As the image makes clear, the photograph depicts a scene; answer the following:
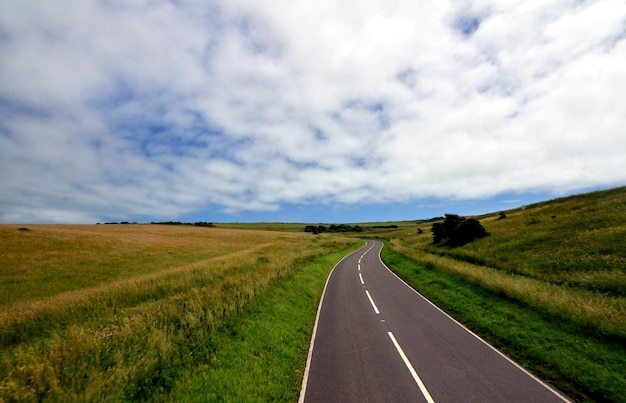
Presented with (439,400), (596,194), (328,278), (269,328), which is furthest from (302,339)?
(596,194)

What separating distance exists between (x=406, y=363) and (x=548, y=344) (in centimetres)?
522

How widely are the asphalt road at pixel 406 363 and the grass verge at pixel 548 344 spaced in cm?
66

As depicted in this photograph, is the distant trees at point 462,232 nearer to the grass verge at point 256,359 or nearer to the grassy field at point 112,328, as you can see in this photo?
the grassy field at point 112,328

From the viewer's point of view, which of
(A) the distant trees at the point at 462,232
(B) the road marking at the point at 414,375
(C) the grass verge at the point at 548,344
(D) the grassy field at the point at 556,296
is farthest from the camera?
(A) the distant trees at the point at 462,232

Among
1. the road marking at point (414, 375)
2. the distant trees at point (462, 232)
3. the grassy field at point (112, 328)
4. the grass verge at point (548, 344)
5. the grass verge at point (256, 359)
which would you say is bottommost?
the grass verge at point (548, 344)

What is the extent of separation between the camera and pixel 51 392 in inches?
224

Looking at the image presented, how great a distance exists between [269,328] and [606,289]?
1803 centimetres

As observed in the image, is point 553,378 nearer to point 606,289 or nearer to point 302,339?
point 302,339

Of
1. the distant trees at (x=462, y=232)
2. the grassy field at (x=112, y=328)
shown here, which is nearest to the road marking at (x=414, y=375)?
the grassy field at (x=112, y=328)

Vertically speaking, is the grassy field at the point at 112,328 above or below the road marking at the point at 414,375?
above

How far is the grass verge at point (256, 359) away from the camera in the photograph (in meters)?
6.64

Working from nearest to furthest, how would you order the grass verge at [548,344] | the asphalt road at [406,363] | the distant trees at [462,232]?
1. the asphalt road at [406,363]
2. the grass verge at [548,344]
3. the distant trees at [462,232]

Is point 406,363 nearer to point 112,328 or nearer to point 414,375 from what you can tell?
point 414,375

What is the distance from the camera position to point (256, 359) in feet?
27.0
